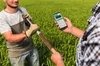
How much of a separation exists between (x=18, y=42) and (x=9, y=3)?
2.29ft

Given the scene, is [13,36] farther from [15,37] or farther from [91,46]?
[91,46]

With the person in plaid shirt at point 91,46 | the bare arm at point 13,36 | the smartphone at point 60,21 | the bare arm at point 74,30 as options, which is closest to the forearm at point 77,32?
the bare arm at point 74,30

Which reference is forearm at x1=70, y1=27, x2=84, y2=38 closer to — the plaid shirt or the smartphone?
the smartphone

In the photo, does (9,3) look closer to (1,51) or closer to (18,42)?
(18,42)

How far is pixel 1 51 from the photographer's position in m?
7.79

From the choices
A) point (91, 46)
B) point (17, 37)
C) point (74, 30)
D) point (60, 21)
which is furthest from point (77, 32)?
point (91, 46)

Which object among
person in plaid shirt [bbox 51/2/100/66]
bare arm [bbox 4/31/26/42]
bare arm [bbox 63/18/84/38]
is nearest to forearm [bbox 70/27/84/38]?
bare arm [bbox 63/18/84/38]

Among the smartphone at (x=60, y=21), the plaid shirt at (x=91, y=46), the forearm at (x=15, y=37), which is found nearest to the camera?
the plaid shirt at (x=91, y=46)

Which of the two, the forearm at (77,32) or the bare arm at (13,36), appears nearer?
the forearm at (77,32)

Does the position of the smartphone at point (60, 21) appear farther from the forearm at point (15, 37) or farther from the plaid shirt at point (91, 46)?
the plaid shirt at point (91, 46)

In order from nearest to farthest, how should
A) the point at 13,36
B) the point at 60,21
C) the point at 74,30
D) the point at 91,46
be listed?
1. the point at 91,46
2. the point at 60,21
3. the point at 74,30
4. the point at 13,36

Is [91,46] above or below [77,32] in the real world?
above

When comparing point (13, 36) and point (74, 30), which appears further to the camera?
point (13, 36)

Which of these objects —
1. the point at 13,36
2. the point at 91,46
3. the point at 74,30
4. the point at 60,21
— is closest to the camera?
the point at 91,46
